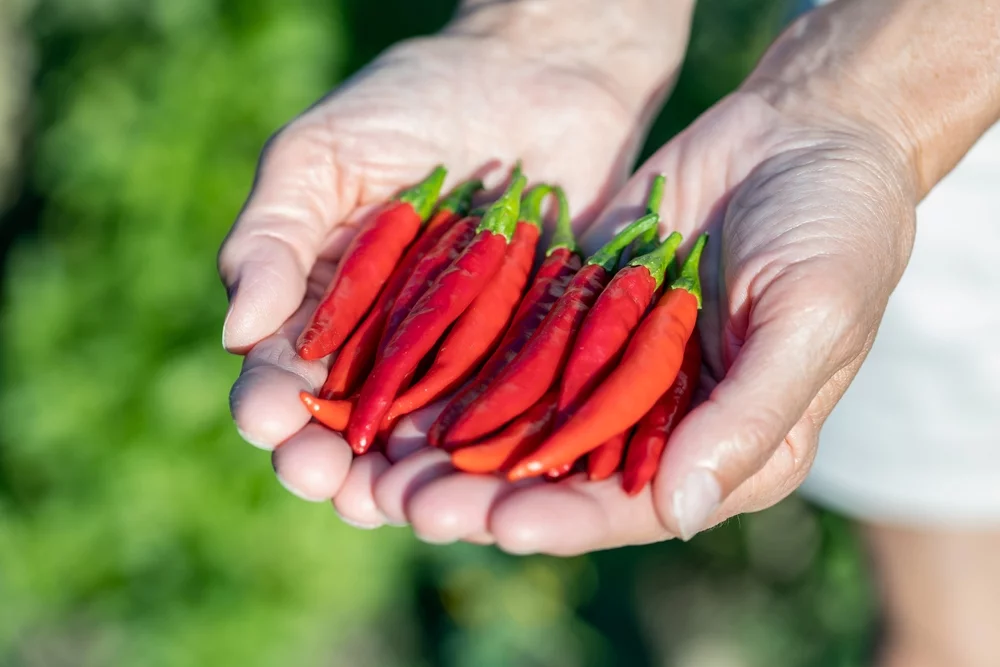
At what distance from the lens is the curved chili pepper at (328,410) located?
2797mm

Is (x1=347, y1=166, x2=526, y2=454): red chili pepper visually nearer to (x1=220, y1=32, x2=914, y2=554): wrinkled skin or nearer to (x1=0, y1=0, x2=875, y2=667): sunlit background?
(x1=220, y1=32, x2=914, y2=554): wrinkled skin

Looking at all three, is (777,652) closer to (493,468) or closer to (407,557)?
(407,557)

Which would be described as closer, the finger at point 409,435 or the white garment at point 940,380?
the finger at point 409,435

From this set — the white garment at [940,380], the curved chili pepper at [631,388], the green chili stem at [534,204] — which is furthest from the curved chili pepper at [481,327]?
the white garment at [940,380]

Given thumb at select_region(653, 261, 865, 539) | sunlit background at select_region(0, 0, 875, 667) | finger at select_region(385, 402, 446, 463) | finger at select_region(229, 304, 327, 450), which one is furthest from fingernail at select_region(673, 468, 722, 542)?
sunlit background at select_region(0, 0, 875, 667)

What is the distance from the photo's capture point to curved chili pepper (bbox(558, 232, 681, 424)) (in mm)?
2936

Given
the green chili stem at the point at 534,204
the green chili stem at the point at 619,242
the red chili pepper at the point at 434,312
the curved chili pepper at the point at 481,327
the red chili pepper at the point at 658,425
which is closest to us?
the red chili pepper at the point at 658,425

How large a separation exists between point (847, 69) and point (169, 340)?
3.70 m

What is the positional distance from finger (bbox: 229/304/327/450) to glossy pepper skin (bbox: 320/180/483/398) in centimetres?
7

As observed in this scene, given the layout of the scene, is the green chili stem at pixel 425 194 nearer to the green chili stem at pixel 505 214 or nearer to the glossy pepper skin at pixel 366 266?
the glossy pepper skin at pixel 366 266

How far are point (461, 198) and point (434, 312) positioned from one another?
2.63 feet

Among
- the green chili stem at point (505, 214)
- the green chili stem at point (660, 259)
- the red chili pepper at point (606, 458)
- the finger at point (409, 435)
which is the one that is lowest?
the finger at point (409, 435)

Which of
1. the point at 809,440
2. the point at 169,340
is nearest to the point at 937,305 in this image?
the point at 809,440

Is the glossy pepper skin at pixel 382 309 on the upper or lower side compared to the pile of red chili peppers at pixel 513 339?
lower
